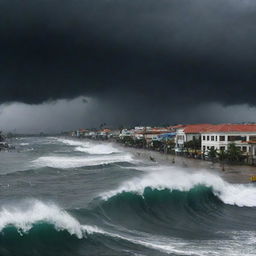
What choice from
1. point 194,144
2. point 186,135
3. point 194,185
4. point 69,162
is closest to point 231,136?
point 194,144

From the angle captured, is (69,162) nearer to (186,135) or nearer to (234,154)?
(234,154)

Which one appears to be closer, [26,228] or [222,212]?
[26,228]

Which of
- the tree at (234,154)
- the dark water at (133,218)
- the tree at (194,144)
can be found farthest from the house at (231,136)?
the dark water at (133,218)

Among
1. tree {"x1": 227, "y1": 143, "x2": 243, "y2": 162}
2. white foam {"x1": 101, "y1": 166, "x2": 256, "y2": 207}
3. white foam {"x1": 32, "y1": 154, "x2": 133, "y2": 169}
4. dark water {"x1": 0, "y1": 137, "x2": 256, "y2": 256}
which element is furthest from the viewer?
tree {"x1": 227, "y1": 143, "x2": 243, "y2": 162}

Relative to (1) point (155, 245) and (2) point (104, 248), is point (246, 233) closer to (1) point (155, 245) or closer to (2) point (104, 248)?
(1) point (155, 245)

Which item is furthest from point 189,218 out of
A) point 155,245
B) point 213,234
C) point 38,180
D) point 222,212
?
point 38,180

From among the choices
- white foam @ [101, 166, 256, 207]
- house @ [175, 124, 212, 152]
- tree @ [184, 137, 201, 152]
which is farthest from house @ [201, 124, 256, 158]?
white foam @ [101, 166, 256, 207]

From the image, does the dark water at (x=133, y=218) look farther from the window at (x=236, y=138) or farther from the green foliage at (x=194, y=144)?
the green foliage at (x=194, y=144)

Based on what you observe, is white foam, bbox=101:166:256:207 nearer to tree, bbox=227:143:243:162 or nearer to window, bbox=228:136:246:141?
tree, bbox=227:143:243:162

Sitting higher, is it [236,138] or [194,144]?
[236,138]
